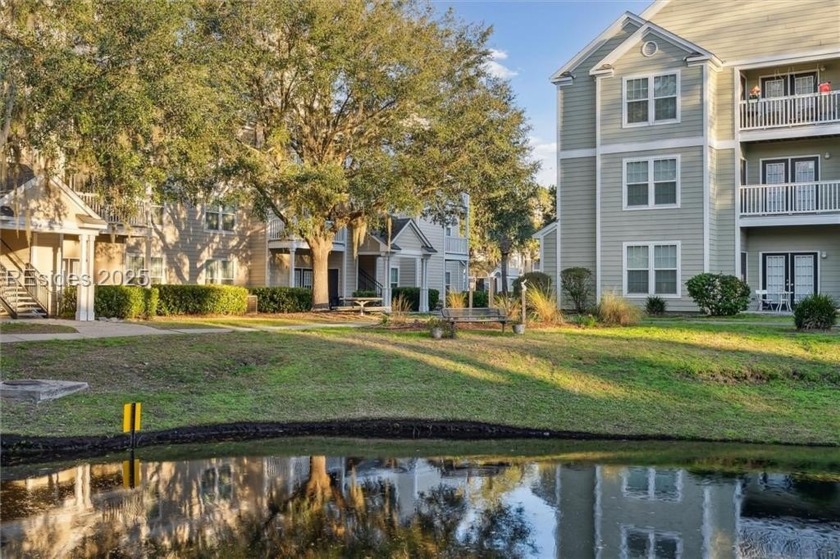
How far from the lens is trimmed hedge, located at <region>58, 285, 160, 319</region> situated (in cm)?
2195

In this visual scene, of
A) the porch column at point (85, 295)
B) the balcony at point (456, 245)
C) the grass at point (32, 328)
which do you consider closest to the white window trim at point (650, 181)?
the grass at point (32, 328)

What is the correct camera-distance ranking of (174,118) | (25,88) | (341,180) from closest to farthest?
(25,88)
(174,118)
(341,180)

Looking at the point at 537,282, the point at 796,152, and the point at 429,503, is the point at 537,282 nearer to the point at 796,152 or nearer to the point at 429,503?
the point at 796,152

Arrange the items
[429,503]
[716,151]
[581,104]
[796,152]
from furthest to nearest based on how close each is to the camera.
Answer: [581,104] → [796,152] → [716,151] → [429,503]

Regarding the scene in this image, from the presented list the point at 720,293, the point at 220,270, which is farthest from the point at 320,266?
the point at 720,293

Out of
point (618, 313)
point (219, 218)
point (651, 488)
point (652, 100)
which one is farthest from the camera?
point (219, 218)

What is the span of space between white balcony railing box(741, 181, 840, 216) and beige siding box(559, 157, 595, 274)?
475 cm

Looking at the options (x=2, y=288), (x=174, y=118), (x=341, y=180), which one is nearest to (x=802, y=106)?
(x=341, y=180)

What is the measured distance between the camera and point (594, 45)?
79.5ft

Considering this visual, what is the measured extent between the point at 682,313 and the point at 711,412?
10.7 m

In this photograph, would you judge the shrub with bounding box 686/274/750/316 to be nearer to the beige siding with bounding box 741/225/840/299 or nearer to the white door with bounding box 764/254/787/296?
the white door with bounding box 764/254/787/296

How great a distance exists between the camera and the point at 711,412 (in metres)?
11.9

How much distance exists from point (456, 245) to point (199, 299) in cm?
1982

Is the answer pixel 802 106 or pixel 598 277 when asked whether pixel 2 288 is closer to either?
pixel 598 277
